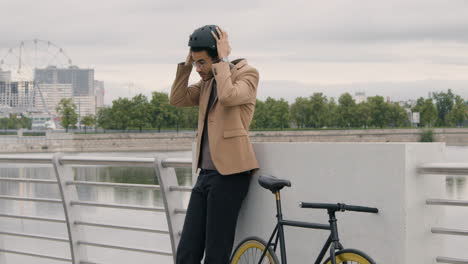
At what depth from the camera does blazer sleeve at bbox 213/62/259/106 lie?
3.66 meters

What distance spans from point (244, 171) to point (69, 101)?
352 ft

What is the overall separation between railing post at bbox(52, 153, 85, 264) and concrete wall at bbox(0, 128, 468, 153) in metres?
84.2

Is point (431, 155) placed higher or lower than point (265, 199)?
higher

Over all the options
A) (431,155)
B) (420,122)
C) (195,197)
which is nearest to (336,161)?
(431,155)

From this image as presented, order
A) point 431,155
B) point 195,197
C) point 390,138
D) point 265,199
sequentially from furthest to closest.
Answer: point 390,138 → point 265,199 → point 195,197 → point 431,155

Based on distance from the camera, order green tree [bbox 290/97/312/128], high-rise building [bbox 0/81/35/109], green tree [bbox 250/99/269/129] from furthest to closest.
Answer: high-rise building [bbox 0/81/35/109] → green tree [bbox 290/97/312/128] → green tree [bbox 250/99/269/129]

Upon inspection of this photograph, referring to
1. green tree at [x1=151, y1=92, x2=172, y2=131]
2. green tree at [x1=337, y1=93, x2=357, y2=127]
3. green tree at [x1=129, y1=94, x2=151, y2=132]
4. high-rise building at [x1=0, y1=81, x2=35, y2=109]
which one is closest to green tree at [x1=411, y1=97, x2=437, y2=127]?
green tree at [x1=337, y1=93, x2=357, y2=127]

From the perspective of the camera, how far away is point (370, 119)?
117750 millimetres

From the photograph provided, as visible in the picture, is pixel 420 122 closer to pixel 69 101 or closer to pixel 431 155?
pixel 69 101

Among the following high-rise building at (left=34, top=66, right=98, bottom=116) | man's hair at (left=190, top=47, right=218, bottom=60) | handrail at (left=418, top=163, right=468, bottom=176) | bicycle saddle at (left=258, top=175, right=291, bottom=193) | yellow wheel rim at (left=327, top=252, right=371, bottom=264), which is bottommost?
yellow wheel rim at (left=327, top=252, right=371, bottom=264)

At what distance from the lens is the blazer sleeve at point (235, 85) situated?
12.0ft

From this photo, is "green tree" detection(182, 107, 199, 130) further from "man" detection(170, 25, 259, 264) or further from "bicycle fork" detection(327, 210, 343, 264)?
"bicycle fork" detection(327, 210, 343, 264)

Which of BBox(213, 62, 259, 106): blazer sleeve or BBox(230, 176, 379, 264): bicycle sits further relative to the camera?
BBox(213, 62, 259, 106): blazer sleeve

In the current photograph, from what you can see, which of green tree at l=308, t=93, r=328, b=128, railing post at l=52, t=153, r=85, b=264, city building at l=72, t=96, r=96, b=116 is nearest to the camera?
railing post at l=52, t=153, r=85, b=264
